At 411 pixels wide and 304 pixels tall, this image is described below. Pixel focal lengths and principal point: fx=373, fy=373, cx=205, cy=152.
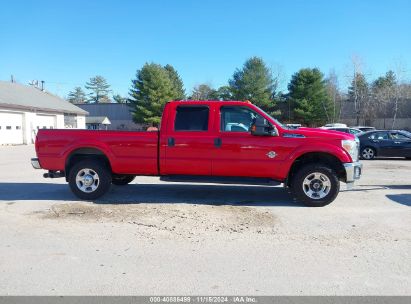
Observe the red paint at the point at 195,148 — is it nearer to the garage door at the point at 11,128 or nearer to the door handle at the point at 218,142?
the door handle at the point at 218,142

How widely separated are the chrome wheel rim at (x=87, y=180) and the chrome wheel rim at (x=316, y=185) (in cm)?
424

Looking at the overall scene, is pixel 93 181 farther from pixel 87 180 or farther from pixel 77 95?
Answer: pixel 77 95

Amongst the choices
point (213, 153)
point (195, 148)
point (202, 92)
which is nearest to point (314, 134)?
point (213, 153)

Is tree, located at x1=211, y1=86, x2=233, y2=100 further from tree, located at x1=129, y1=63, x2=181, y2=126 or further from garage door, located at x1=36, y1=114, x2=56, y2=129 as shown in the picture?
garage door, located at x1=36, y1=114, x2=56, y2=129

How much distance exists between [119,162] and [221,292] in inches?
182

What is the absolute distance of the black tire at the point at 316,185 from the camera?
7.12 m

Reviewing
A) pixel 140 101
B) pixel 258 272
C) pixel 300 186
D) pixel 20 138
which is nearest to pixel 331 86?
pixel 140 101

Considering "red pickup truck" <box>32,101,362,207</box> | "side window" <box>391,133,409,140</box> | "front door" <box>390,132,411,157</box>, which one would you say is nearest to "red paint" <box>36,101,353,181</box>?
"red pickup truck" <box>32,101,362,207</box>

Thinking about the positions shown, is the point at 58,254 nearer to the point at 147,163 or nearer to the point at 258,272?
the point at 258,272

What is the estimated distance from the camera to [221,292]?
11.9 ft

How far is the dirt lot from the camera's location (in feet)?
12.5

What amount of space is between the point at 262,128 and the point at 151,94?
4969cm

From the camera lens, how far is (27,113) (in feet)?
116

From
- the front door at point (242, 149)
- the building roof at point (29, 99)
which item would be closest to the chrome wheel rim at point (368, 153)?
the front door at point (242, 149)
